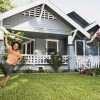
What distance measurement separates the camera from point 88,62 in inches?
797

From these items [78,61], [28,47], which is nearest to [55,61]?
[78,61]

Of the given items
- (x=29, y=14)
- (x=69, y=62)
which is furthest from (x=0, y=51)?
(x=69, y=62)

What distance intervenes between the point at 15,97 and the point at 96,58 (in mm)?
13789

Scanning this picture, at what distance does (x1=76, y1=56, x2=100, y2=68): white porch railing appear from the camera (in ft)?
66.1

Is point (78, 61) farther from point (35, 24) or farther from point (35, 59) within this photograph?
point (35, 24)

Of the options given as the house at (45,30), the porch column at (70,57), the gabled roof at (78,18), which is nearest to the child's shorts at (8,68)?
the house at (45,30)

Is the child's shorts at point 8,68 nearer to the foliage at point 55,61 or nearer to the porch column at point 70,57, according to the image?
the foliage at point 55,61

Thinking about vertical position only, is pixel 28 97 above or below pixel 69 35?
below

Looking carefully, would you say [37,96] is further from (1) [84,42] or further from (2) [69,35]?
(1) [84,42]

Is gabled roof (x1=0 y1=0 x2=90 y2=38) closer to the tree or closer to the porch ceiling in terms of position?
the porch ceiling

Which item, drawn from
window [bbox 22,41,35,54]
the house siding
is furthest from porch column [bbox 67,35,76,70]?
window [bbox 22,41,35,54]

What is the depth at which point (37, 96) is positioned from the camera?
7383 millimetres

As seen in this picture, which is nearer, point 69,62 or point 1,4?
point 69,62

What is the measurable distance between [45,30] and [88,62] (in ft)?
12.8
